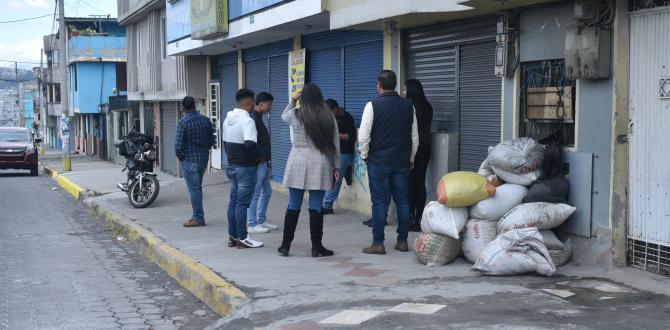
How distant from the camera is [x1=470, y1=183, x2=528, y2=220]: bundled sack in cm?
727

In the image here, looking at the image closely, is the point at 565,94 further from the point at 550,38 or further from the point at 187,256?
the point at 187,256

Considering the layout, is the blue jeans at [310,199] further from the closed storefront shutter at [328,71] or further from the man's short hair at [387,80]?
the closed storefront shutter at [328,71]

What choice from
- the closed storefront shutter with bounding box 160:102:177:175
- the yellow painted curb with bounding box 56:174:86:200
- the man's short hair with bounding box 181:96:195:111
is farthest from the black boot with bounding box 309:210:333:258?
the closed storefront shutter with bounding box 160:102:177:175

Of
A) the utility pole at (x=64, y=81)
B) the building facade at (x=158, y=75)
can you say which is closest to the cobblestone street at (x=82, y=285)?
the building facade at (x=158, y=75)

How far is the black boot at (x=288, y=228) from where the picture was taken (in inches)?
311

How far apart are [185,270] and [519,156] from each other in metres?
3.32

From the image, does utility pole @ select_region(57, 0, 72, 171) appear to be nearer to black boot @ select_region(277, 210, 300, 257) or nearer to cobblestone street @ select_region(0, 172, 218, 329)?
cobblestone street @ select_region(0, 172, 218, 329)

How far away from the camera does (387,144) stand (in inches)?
305

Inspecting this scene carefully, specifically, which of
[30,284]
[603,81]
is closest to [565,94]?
[603,81]

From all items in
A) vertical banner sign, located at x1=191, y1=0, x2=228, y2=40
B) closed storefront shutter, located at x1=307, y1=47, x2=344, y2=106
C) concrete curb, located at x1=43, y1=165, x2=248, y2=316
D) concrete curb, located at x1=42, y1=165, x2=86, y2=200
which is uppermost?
vertical banner sign, located at x1=191, y1=0, x2=228, y2=40

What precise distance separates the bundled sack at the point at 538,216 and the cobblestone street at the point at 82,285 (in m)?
2.63

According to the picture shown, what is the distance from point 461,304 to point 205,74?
49.9 ft

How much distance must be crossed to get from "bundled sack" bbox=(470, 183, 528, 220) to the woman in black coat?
191 centimetres

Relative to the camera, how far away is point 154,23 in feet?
76.5
